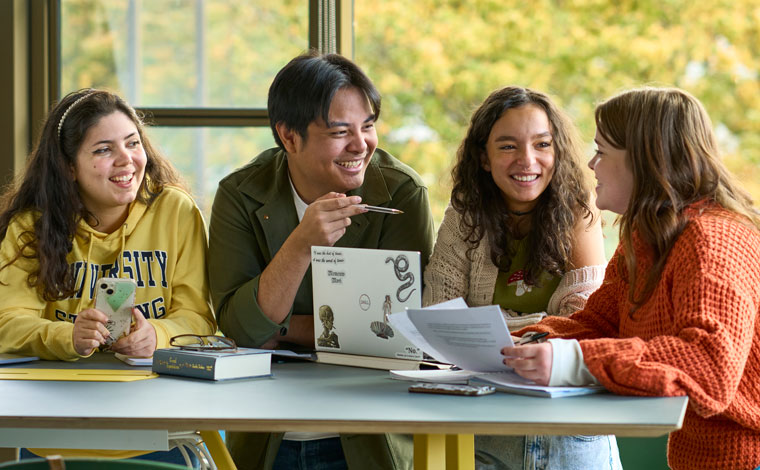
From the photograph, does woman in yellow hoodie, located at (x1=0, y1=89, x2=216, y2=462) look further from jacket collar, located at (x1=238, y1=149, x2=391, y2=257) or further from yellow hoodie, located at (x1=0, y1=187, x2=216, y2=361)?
jacket collar, located at (x1=238, y1=149, x2=391, y2=257)

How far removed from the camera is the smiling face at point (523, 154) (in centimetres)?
221

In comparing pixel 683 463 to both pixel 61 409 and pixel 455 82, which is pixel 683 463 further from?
pixel 455 82

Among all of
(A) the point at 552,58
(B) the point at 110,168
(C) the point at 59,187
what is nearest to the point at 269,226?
(B) the point at 110,168

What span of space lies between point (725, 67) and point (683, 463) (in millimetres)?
5345

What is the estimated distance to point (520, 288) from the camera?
87.0 inches

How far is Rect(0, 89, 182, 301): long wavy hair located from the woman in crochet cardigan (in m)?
0.84

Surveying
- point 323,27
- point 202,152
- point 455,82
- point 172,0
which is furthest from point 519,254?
point 455,82

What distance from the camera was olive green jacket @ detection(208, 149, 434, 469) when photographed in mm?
2238

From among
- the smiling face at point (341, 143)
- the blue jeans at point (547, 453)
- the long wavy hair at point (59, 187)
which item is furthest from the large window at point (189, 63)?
the blue jeans at point (547, 453)

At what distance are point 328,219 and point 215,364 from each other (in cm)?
45

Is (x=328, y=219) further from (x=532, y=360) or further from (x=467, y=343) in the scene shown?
(x=532, y=360)

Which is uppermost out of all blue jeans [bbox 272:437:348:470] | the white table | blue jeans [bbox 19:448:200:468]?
the white table

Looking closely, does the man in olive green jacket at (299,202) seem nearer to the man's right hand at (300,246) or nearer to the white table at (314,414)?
the man's right hand at (300,246)


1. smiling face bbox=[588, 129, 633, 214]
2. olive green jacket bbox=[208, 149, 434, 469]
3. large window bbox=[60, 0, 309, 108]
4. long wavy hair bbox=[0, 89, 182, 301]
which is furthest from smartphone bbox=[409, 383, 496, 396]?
large window bbox=[60, 0, 309, 108]
